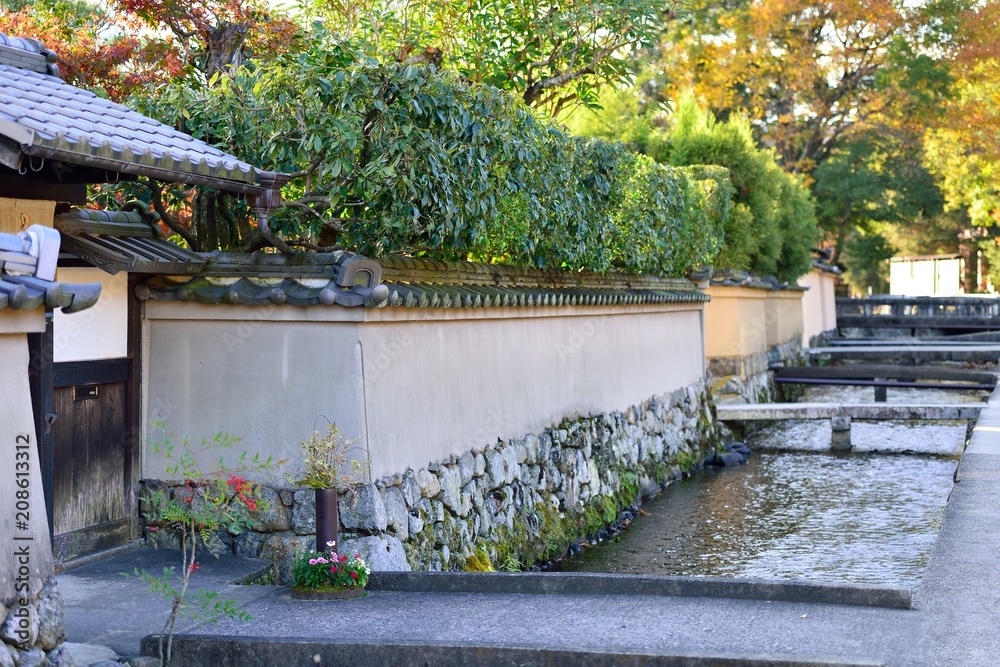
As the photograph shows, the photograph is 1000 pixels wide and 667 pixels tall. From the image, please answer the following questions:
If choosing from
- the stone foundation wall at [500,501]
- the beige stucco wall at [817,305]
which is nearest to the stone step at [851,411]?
the stone foundation wall at [500,501]

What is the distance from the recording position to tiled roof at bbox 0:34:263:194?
6215mm

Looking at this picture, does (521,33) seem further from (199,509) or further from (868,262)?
(868,262)

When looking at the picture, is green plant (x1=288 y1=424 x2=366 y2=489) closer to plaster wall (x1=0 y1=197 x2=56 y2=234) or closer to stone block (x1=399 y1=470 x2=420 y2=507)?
stone block (x1=399 y1=470 x2=420 y2=507)

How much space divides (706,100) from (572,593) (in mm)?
32603

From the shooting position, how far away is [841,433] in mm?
19219

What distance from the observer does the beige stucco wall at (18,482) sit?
17.0 feet

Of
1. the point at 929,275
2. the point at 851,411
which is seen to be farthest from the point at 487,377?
the point at 929,275

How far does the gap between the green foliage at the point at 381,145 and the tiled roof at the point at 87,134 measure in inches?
34.7

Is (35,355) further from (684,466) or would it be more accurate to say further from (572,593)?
(684,466)

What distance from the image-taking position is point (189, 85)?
10.3 m

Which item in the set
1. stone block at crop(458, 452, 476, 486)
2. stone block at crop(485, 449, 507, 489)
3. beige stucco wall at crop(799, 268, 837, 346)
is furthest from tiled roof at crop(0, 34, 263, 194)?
beige stucco wall at crop(799, 268, 837, 346)

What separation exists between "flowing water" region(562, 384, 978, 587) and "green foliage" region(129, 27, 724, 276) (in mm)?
3688

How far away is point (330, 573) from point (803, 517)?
7974 mm

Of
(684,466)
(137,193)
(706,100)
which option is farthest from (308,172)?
(706,100)
